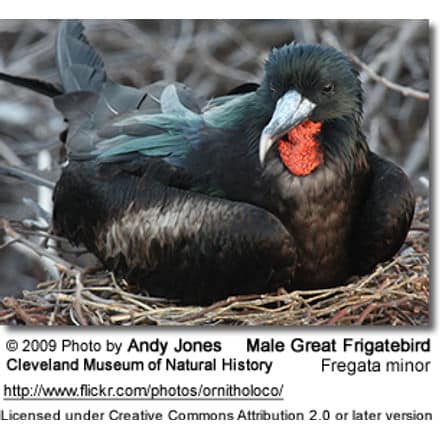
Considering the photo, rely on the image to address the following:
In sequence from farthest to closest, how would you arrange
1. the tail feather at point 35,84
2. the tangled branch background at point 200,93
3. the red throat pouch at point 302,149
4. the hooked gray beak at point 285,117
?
the tail feather at point 35,84 < the tangled branch background at point 200,93 < the red throat pouch at point 302,149 < the hooked gray beak at point 285,117

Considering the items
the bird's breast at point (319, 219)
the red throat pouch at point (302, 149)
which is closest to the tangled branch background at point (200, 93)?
the bird's breast at point (319, 219)

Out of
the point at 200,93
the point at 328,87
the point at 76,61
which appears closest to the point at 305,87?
the point at 328,87

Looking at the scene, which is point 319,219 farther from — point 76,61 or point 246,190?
point 76,61

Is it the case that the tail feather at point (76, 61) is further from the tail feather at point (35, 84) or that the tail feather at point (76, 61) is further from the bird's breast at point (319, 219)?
the bird's breast at point (319, 219)

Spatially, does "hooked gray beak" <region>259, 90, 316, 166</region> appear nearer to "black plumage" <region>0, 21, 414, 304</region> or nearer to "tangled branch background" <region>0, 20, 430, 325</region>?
"black plumage" <region>0, 21, 414, 304</region>

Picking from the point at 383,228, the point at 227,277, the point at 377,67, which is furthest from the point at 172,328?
the point at 377,67

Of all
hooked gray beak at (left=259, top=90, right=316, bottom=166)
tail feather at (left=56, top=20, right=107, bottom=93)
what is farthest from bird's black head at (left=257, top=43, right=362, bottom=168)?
tail feather at (left=56, top=20, right=107, bottom=93)
